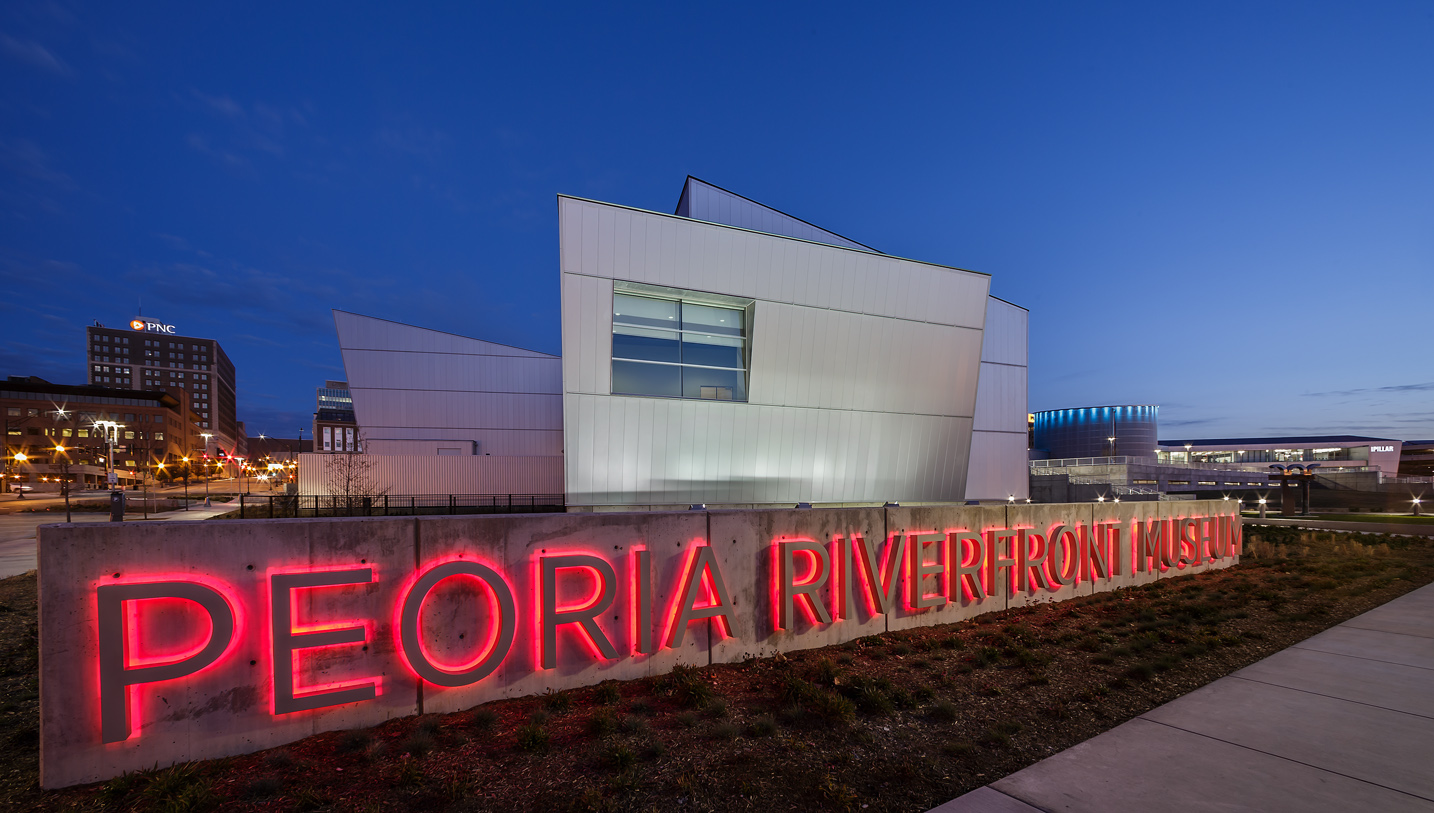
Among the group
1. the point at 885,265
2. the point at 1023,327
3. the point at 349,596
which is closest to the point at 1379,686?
the point at 349,596

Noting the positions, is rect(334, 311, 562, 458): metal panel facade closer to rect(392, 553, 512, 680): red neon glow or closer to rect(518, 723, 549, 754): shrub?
rect(392, 553, 512, 680): red neon glow

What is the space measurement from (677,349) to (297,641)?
42.6 ft

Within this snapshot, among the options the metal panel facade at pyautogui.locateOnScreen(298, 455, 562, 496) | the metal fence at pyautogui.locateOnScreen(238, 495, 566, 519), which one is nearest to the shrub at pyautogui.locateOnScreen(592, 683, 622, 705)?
the metal fence at pyautogui.locateOnScreen(238, 495, 566, 519)

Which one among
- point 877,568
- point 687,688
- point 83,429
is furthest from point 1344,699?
point 83,429

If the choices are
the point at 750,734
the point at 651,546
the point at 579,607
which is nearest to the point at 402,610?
the point at 579,607

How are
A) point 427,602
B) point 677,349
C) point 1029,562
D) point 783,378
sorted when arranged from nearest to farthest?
point 427,602
point 1029,562
point 677,349
point 783,378

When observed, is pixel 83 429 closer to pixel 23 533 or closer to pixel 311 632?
pixel 23 533

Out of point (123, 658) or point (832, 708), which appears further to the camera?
point (832, 708)

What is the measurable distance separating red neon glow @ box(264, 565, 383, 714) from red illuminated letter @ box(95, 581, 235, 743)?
1.77 ft

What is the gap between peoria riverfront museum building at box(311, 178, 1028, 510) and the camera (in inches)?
640

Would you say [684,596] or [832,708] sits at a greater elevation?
[684,596]

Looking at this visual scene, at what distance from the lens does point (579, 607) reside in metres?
6.68

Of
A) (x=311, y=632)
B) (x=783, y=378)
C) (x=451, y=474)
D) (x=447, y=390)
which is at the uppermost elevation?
(x=447, y=390)

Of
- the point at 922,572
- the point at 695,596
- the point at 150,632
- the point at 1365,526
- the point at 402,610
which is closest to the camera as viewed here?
the point at 150,632
